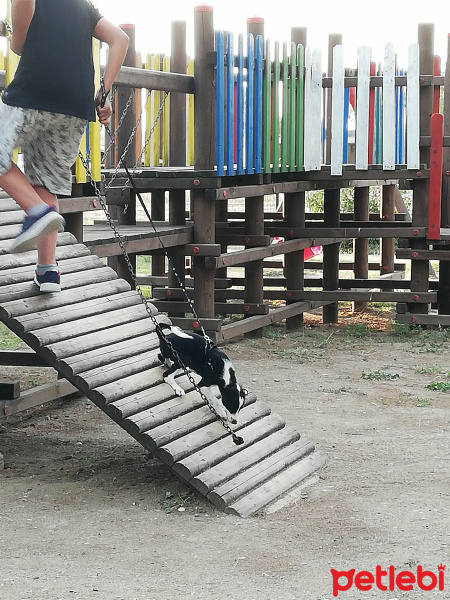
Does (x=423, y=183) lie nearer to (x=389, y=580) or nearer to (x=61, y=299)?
(x=61, y=299)

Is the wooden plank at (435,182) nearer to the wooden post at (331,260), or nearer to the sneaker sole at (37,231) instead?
the wooden post at (331,260)

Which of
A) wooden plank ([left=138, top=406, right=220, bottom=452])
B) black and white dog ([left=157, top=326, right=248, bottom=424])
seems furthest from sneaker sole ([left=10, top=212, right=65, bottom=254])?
wooden plank ([left=138, top=406, right=220, bottom=452])

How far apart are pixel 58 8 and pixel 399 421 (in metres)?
3.63

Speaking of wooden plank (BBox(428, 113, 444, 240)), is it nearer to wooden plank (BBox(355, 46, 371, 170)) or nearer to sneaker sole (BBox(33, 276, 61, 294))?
wooden plank (BBox(355, 46, 371, 170))

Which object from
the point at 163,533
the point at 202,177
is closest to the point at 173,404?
the point at 163,533

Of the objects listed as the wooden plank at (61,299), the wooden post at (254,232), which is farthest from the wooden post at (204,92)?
the wooden plank at (61,299)

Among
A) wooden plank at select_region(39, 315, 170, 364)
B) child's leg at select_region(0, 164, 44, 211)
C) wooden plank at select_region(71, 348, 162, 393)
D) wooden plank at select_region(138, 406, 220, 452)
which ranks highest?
child's leg at select_region(0, 164, 44, 211)

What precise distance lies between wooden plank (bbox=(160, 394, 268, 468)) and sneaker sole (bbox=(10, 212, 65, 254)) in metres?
1.22

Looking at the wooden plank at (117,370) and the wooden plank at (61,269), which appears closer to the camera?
the wooden plank at (117,370)

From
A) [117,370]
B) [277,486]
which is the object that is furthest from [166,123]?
[277,486]

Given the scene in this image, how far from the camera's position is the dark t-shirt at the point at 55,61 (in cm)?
519

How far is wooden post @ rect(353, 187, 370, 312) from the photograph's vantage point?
43.7 feet

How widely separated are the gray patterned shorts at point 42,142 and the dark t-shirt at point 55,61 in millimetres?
76

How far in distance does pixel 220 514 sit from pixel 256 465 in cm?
54
